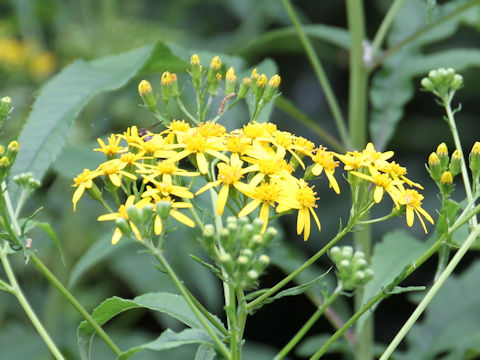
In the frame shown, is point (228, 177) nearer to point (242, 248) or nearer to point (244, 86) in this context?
point (242, 248)

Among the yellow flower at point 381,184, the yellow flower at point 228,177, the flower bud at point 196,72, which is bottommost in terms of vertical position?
the yellow flower at point 381,184

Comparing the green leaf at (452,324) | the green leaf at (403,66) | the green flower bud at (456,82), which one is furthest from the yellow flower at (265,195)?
the green leaf at (452,324)

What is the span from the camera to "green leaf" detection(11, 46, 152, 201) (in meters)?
2.21

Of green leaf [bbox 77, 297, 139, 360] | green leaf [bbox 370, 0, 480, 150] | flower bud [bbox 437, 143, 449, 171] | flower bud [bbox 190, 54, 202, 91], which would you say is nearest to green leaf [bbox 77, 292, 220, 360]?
green leaf [bbox 77, 297, 139, 360]

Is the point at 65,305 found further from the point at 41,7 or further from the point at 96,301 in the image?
the point at 41,7

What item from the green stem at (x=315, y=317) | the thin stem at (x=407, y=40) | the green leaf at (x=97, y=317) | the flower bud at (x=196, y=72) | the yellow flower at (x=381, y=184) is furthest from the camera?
the thin stem at (x=407, y=40)

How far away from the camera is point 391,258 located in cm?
238

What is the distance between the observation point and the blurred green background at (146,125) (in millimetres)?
4043

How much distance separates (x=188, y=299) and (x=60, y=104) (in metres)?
1.09

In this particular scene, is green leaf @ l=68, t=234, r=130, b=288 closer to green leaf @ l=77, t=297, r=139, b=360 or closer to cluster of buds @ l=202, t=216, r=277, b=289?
green leaf @ l=77, t=297, r=139, b=360

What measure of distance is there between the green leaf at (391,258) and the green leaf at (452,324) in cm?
65

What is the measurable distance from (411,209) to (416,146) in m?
4.17

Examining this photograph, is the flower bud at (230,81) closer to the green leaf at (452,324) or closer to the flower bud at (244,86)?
the flower bud at (244,86)

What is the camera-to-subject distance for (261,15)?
5426 mm
